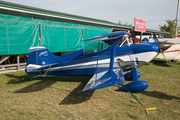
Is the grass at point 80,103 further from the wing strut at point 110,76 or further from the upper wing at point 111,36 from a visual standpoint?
the upper wing at point 111,36

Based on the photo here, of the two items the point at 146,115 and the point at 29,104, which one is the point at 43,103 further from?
the point at 146,115

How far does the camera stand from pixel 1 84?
221 inches

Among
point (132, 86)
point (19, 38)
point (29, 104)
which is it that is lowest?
point (29, 104)

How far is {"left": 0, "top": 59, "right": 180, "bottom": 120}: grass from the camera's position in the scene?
3.21 meters

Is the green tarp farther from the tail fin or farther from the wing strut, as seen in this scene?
the wing strut

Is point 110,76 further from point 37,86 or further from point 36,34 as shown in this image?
point 36,34

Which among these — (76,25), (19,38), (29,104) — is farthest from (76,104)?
(76,25)

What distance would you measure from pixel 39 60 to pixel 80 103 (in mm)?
3123

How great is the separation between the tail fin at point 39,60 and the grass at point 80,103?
0.88 metres

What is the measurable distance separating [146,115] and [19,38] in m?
8.41

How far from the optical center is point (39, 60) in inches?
228

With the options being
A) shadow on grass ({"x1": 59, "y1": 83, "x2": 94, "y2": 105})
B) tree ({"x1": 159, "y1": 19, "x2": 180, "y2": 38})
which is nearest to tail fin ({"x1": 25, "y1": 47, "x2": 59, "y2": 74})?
shadow on grass ({"x1": 59, "y1": 83, "x2": 94, "y2": 105})

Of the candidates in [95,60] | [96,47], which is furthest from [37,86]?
[96,47]

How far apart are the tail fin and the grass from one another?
88 centimetres
